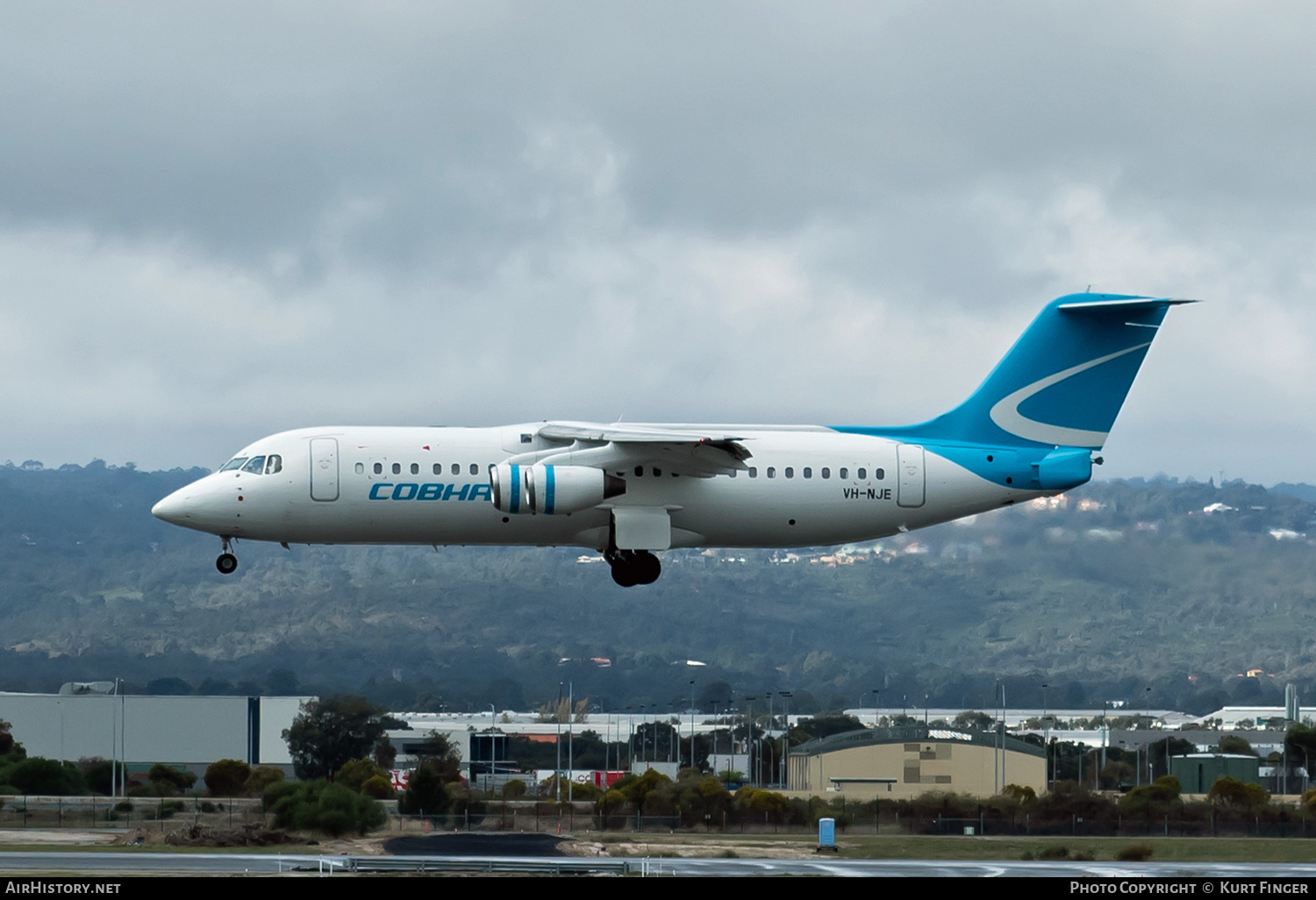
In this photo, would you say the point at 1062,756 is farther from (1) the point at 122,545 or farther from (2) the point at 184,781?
(1) the point at 122,545

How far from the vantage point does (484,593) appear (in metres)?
78.8

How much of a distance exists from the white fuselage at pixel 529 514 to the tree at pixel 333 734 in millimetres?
21561

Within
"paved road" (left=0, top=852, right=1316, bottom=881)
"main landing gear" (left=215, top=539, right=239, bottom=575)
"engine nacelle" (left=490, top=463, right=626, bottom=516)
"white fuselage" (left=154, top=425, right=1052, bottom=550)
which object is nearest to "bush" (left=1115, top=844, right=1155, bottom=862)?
"paved road" (left=0, top=852, right=1316, bottom=881)

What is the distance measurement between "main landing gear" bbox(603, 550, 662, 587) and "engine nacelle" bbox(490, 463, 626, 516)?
204cm

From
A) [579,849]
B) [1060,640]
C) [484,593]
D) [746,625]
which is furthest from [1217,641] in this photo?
[579,849]

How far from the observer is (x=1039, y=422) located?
3259 centimetres

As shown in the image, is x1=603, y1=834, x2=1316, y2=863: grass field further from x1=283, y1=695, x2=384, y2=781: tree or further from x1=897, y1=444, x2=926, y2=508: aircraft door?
x1=283, y1=695, x2=384, y2=781: tree

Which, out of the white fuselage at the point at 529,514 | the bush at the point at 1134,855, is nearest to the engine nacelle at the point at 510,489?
the white fuselage at the point at 529,514

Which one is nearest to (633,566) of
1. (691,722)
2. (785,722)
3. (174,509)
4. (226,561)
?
(226,561)

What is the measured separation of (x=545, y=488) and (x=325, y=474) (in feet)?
12.8

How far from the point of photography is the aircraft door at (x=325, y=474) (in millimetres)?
28969

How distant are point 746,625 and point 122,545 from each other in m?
42.8

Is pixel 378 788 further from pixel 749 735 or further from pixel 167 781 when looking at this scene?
pixel 749 735

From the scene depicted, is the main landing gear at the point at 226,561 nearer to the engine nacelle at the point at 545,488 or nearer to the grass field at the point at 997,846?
the engine nacelle at the point at 545,488
